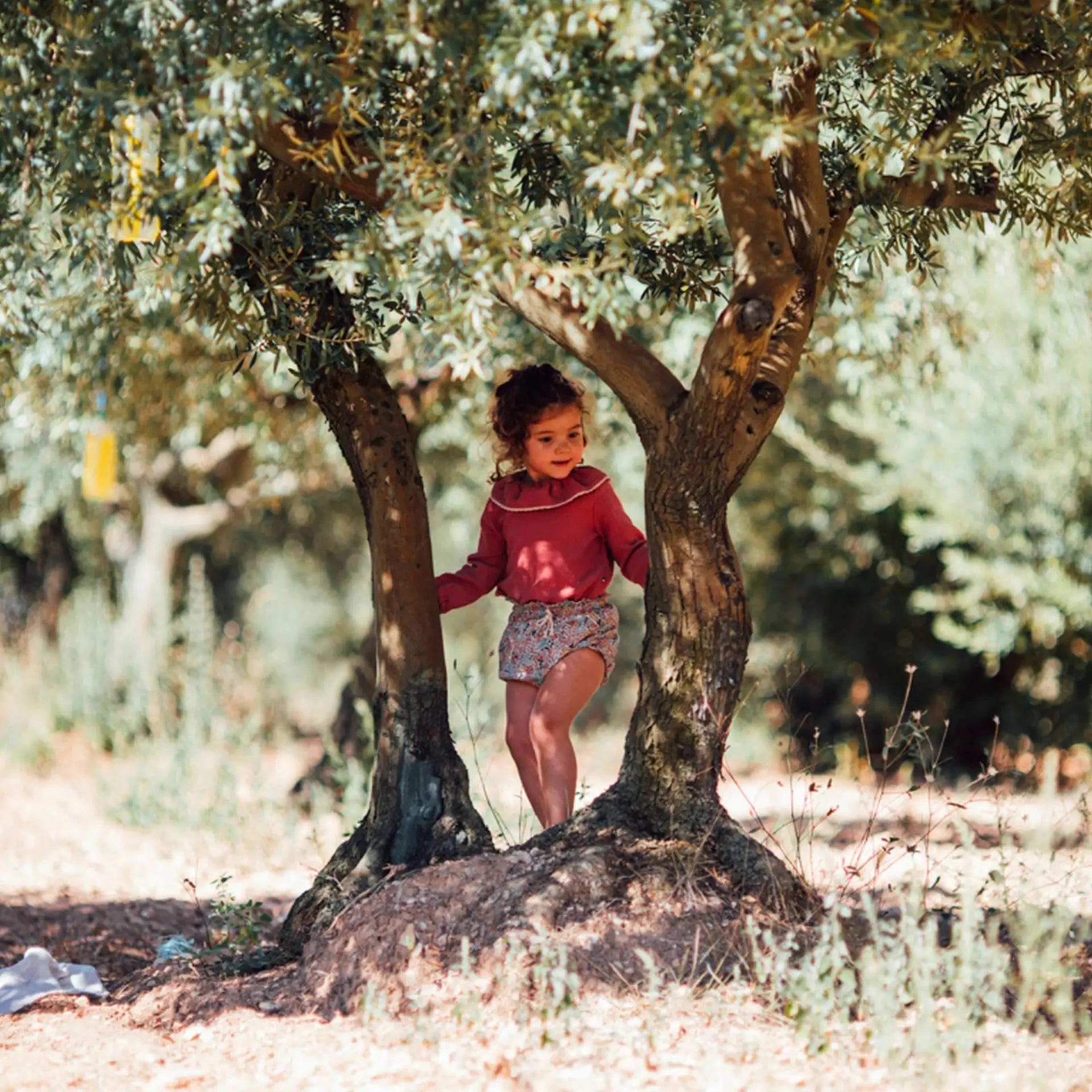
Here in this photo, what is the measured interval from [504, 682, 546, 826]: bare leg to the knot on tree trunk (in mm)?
1485

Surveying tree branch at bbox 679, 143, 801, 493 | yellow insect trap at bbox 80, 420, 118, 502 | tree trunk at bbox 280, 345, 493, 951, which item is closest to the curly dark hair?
tree trunk at bbox 280, 345, 493, 951

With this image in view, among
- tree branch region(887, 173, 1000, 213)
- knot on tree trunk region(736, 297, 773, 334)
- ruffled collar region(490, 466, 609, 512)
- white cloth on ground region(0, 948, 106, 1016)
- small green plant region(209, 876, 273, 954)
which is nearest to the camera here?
knot on tree trunk region(736, 297, 773, 334)

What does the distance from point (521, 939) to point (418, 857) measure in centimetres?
72

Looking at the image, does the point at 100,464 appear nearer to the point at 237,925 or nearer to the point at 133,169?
the point at 237,925

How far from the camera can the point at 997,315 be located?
8.30 m

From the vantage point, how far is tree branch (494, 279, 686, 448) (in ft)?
13.0

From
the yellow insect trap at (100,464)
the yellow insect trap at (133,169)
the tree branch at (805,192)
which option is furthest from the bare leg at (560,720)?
the yellow insect trap at (100,464)

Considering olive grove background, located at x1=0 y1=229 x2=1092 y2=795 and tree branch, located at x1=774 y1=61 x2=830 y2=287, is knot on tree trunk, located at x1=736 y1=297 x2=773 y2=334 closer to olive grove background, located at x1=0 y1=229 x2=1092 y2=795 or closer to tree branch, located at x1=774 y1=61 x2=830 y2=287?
tree branch, located at x1=774 y1=61 x2=830 y2=287

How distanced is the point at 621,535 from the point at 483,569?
1.73 ft

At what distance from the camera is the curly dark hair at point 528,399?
4.45m

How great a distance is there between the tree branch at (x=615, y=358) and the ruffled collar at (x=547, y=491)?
1.67ft

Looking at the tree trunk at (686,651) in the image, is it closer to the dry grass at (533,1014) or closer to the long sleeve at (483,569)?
the dry grass at (533,1014)

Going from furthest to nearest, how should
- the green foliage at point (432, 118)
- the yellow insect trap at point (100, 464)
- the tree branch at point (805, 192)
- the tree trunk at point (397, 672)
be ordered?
the yellow insect trap at point (100, 464) < the tree trunk at point (397, 672) < the tree branch at point (805, 192) < the green foliage at point (432, 118)

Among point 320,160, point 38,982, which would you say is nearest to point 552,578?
point 320,160
